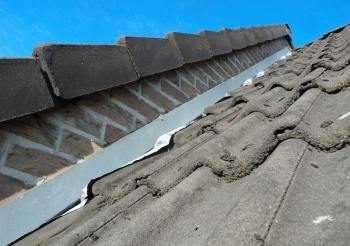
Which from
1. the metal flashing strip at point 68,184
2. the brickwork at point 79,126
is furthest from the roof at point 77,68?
the metal flashing strip at point 68,184

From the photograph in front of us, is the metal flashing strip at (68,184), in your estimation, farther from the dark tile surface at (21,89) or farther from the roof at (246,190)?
the dark tile surface at (21,89)

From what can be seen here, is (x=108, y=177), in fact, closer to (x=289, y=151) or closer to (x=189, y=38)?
(x=289, y=151)

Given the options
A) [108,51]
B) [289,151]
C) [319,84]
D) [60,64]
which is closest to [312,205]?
[289,151]

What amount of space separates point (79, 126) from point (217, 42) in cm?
210

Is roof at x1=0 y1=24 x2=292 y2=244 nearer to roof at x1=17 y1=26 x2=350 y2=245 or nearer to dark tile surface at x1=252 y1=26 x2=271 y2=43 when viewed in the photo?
roof at x1=17 y1=26 x2=350 y2=245

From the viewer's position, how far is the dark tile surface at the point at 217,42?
3006 millimetres

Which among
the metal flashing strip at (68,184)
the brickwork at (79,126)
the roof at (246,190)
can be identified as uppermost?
the brickwork at (79,126)

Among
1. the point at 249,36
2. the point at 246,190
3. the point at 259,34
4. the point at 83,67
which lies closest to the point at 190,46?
the point at 83,67

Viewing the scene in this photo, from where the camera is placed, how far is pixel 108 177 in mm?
1459

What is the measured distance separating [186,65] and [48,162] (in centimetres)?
165

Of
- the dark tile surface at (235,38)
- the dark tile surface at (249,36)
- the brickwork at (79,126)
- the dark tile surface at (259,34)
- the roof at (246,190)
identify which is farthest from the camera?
the dark tile surface at (259,34)

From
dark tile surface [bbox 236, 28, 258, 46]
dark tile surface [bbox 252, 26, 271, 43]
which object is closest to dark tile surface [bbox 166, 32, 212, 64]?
dark tile surface [bbox 236, 28, 258, 46]

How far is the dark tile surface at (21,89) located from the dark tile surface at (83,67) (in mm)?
84

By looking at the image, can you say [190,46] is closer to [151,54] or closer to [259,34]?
[151,54]
